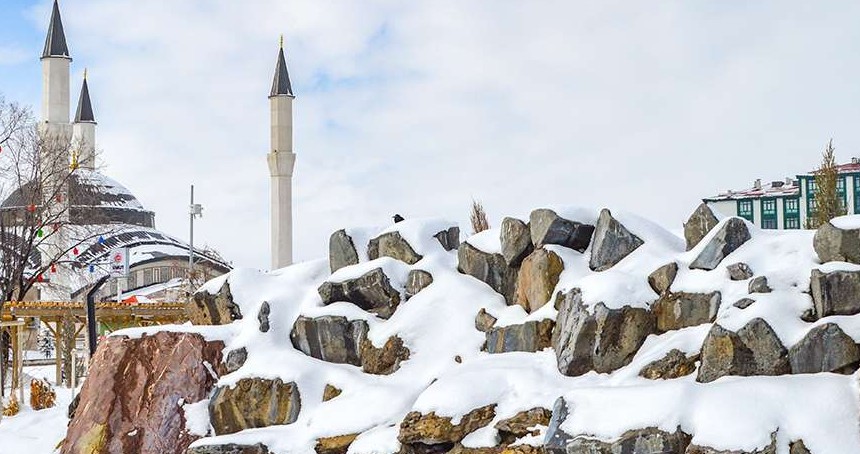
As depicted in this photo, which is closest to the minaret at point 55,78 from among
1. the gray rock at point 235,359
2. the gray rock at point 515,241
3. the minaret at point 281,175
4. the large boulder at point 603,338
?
the minaret at point 281,175

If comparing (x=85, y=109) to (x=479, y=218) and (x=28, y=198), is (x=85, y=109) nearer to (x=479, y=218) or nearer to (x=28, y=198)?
(x=28, y=198)

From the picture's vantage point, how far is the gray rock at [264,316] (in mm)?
14695

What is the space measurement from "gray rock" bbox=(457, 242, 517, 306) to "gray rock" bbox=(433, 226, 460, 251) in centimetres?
92

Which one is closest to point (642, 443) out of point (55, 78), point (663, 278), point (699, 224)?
point (663, 278)

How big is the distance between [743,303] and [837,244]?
45.9 inches

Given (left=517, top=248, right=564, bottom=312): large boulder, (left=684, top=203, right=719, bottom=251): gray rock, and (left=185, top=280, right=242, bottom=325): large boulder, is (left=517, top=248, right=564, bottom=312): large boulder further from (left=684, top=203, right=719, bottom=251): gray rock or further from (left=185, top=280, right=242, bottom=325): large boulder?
(left=185, top=280, right=242, bottom=325): large boulder

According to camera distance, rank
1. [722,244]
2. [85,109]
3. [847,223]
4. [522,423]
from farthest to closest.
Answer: [85,109] → [722,244] → [847,223] → [522,423]

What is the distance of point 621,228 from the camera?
1297 cm

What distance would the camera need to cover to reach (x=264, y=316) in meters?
14.8

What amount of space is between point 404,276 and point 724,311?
198 inches

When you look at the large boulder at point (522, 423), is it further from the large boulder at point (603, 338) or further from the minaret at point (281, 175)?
the minaret at point (281, 175)

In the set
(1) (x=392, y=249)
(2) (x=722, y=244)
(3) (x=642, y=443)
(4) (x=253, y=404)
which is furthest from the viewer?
(1) (x=392, y=249)

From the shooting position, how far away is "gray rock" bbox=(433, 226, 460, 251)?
50.6 feet

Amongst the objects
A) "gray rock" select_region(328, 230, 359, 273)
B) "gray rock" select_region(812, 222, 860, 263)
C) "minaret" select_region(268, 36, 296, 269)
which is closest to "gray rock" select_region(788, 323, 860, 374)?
"gray rock" select_region(812, 222, 860, 263)
